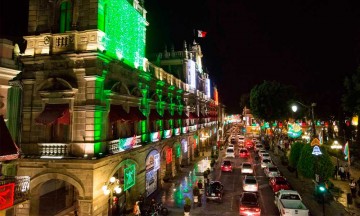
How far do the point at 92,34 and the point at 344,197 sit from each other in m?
24.3

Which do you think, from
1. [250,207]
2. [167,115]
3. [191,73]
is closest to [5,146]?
A: [250,207]

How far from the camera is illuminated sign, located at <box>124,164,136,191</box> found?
18766 millimetres

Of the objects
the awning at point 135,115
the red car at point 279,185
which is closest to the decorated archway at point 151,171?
the awning at point 135,115

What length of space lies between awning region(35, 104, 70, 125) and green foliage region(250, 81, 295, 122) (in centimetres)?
4505

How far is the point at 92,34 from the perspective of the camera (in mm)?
16172

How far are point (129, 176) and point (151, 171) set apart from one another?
5.99 meters

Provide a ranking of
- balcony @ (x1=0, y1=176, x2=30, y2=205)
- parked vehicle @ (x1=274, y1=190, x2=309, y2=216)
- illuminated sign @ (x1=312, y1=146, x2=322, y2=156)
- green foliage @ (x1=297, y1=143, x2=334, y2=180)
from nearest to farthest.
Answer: balcony @ (x1=0, y1=176, x2=30, y2=205) < parked vehicle @ (x1=274, y1=190, x2=309, y2=216) < illuminated sign @ (x1=312, y1=146, x2=322, y2=156) < green foliage @ (x1=297, y1=143, x2=334, y2=180)

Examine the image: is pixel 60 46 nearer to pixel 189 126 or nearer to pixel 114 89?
pixel 114 89

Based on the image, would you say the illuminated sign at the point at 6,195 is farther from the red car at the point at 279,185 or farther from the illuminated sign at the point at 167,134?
the red car at the point at 279,185

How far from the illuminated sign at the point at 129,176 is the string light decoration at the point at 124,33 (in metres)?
7.51

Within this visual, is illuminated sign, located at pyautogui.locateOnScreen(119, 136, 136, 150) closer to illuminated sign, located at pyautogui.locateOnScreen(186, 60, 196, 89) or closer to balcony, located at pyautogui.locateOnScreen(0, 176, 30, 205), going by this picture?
balcony, located at pyautogui.locateOnScreen(0, 176, 30, 205)

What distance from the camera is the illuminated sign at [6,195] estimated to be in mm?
10575

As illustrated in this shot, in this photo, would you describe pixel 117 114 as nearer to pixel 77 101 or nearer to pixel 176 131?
pixel 77 101

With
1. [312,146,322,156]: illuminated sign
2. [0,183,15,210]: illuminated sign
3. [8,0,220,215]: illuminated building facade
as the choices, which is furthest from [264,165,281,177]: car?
[0,183,15,210]: illuminated sign
